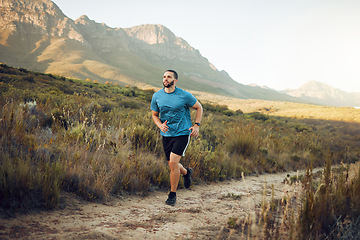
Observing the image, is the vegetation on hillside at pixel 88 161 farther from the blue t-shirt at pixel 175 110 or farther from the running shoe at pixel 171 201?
the blue t-shirt at pixel 175 110

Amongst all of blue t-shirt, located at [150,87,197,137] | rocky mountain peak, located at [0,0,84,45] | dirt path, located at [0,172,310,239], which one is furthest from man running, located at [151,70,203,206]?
rocky mountain peak, located at [0,0,84,45]

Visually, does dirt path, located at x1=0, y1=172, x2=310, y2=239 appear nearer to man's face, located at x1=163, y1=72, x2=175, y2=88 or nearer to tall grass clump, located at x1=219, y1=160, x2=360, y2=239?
tall grass clump, located at x1=219, y1=160, x2=360, y2=239

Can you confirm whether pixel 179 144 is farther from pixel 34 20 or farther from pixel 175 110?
pixel 34 20

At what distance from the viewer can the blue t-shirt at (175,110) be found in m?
3.95

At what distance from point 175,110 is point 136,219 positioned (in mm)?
1856

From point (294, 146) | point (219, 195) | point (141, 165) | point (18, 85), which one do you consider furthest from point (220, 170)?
point (18, 85)

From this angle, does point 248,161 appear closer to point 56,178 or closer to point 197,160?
point 197,160

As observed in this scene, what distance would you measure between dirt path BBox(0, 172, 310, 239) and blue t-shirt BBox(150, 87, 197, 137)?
1299 millimetres

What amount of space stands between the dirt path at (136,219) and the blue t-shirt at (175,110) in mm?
1299

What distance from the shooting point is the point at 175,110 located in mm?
3971

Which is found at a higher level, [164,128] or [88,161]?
[164,128]

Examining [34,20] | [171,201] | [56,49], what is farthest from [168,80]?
[34,20]

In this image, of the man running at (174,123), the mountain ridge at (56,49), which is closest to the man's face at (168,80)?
the man running at (174,123)

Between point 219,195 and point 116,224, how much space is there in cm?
264
